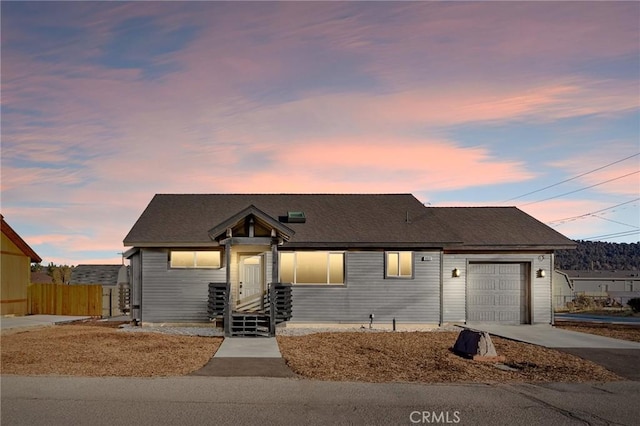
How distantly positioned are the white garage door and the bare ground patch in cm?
1118

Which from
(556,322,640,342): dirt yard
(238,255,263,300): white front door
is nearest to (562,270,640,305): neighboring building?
(556,322,640,342): dirt yard

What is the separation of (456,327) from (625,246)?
188932mm

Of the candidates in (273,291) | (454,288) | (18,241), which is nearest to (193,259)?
(273,291)

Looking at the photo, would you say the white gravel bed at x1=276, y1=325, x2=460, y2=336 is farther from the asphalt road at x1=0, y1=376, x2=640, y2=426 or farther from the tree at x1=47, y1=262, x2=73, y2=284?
the tree at x1=47, y1=262, x2=73, y2=284

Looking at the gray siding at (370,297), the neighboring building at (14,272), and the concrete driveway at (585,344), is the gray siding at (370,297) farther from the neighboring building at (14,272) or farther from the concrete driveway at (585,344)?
the neighboring building at (14,272)

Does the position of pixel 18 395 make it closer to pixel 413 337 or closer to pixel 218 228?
pixel 218 228

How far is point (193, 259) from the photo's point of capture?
23.8 m

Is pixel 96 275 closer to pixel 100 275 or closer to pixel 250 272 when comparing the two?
pixel 100 275

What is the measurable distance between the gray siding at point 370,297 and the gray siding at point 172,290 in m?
3.60

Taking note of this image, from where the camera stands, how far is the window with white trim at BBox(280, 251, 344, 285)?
23500 mm

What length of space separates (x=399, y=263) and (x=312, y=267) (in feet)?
11.3

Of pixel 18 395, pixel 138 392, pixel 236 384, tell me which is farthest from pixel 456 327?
pixel 18 395

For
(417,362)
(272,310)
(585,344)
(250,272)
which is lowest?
(585,344)

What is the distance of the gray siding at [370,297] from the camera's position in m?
23.3
